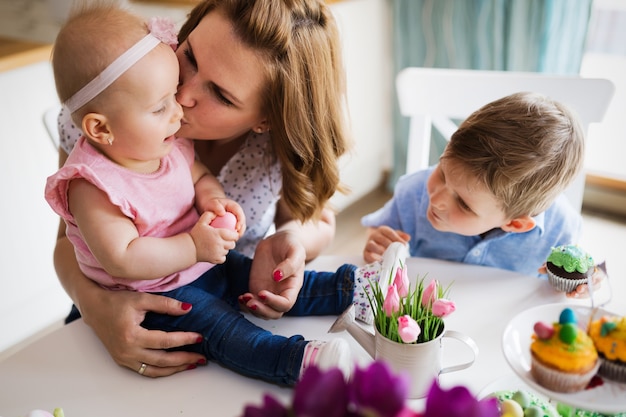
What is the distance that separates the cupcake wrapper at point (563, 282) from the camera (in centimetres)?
104

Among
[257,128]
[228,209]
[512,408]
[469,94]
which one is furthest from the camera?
[469,94]

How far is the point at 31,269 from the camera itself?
2.22m

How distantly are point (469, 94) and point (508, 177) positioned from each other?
42cm

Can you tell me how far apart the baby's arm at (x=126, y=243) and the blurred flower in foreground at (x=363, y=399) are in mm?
479

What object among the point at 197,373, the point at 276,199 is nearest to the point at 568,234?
the point at 276,199

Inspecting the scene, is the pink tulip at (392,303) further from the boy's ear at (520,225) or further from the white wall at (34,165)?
the white wall at (34,165)

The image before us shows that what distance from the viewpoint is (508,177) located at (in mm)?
1100

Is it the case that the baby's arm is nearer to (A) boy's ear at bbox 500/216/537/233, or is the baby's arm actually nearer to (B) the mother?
A: (B) the mother

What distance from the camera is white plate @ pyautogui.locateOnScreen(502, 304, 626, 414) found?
0.62 metres

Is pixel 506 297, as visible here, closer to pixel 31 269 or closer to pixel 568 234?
pixel 568 234

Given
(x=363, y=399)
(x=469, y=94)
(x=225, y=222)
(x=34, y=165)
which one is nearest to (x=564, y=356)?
(x=363, y=399)

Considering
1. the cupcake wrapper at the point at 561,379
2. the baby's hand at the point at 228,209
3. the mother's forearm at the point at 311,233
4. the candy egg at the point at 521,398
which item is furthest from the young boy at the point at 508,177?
the cupcake wrapper at the point at 561,379

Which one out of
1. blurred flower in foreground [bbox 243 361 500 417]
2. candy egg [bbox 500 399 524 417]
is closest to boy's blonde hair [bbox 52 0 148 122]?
blurred flower in foreground [bbox 243 361 500 417]

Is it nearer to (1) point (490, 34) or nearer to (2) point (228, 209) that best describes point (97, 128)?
(2) point (228, 209)
